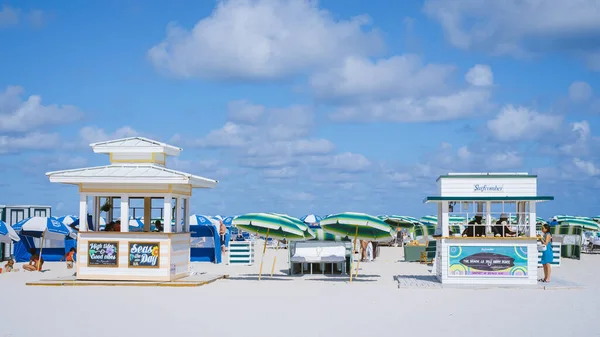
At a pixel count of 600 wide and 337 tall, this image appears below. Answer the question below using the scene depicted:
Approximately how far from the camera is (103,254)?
61.3 feet

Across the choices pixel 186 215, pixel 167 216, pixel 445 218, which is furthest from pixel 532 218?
pixel 186 215

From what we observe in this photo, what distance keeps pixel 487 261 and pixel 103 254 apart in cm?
974

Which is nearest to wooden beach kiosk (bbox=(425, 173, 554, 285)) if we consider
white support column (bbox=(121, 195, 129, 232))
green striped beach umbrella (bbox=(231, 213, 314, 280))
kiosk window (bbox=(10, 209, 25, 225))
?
green striped beach umbrella (bbox=(231, 213, 314, 280))

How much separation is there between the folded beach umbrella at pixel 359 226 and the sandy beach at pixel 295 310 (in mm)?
1285

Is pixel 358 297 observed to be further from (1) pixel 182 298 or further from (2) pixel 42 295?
(2) pixel 42 295

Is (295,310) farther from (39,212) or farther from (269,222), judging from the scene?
(39,212)

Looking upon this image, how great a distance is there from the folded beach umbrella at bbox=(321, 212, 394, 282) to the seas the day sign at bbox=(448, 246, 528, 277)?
1989 millimetres

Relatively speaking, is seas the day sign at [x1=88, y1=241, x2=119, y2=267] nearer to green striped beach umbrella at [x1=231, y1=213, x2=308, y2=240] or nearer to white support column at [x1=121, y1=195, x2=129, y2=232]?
white support column at [x1=121, y1=195, x2=129, y2=232]

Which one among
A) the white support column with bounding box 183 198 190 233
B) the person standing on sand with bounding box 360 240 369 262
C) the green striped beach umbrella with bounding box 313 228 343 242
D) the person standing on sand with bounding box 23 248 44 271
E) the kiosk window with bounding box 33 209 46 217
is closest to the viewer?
the white support column with bounding box 183 198 190 233

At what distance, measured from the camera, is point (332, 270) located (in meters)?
21.9

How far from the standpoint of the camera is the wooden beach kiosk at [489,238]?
1816 cm

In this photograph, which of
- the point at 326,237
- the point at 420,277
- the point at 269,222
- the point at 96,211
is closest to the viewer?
the point at 269,222

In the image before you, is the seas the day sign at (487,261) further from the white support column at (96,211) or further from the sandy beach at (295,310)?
the white support column at (96,211)

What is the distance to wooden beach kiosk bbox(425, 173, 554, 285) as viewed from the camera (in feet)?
59.6
